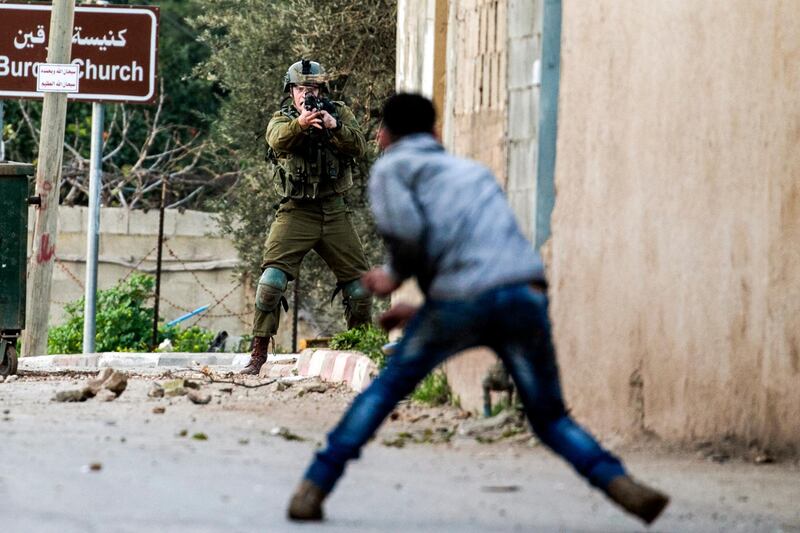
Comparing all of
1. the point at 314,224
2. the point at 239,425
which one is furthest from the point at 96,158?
the point at 239,425

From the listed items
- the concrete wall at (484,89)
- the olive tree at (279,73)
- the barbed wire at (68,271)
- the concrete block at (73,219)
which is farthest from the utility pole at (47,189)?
the concrete wall at (484,89)

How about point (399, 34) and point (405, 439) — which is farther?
point (399, 34)

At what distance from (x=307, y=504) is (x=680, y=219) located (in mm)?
2552

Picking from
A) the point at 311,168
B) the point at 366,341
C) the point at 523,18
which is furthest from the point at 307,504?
the point at 311,168

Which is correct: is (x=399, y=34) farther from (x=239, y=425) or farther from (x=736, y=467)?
(x=736, y=467)

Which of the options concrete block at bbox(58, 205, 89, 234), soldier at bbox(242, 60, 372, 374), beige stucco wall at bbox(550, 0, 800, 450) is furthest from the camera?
concrete block at bbox(58, 205, 89, 234)

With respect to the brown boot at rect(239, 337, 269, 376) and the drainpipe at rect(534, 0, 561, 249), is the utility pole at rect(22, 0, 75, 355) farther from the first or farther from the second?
the drainpipe at rect(534, 0, 561, 249)

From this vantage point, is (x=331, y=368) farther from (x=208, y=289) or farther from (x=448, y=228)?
(x=208, y=289)

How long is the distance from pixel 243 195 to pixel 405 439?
9.53 metres

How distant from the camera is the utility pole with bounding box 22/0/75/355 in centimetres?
1454

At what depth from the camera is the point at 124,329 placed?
1650 centimetres

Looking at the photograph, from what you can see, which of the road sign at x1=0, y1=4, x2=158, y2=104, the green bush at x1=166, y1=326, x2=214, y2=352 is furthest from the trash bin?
the green bush at x1=166, y1=326, x2=214, y2=352

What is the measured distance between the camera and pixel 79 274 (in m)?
19.0

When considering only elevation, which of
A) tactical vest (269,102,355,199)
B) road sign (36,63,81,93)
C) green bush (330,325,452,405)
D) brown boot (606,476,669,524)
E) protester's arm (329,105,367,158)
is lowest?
brown boot (606,476,669,524)
